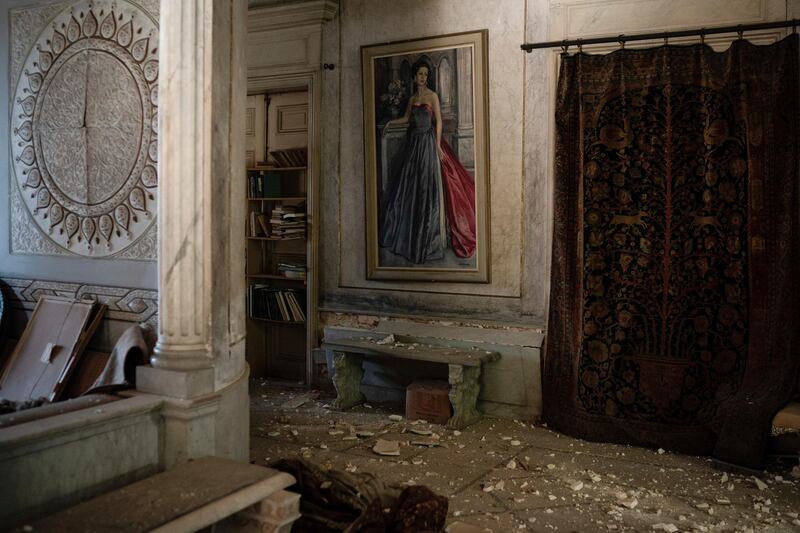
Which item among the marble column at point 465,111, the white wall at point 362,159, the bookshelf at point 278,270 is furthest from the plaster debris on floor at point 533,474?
the marble column at point 465,111

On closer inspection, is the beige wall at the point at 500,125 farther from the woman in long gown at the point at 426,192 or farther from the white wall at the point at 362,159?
the woman in long gown at the point at 426,192

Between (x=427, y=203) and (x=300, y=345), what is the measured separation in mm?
1922

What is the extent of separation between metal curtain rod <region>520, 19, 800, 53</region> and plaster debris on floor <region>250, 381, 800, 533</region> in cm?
266

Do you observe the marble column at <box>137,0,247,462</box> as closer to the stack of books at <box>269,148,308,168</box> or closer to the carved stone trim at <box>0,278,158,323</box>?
the carved stone trim at <box>0,278,158,323</box>

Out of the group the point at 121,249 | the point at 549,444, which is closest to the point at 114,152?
the point at 121,249

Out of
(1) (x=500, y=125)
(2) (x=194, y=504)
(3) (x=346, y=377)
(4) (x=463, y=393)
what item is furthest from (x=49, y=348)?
(1) (x=500, y=125)

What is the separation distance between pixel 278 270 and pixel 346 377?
1506 millimetres

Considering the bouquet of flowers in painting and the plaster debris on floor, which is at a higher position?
the bouquet of flowers in painting

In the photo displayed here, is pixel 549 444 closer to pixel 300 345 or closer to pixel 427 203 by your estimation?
pixel 427 203

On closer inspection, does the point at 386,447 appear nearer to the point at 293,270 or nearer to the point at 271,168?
the point at 293,270

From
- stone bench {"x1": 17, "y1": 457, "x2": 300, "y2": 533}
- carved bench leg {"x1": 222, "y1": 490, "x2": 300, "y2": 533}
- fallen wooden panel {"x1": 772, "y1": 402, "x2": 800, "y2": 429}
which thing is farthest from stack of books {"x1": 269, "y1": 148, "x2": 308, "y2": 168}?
fallen wooden panel {"x1": 772, "y1": 402, "x2": 800, "y2": 429}

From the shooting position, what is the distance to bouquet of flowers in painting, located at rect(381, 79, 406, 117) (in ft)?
19.6

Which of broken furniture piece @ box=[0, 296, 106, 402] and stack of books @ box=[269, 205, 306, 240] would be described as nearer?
broken furniture piece @ box=[0, 296, 106, 402]

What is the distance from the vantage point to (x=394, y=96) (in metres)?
6.02
